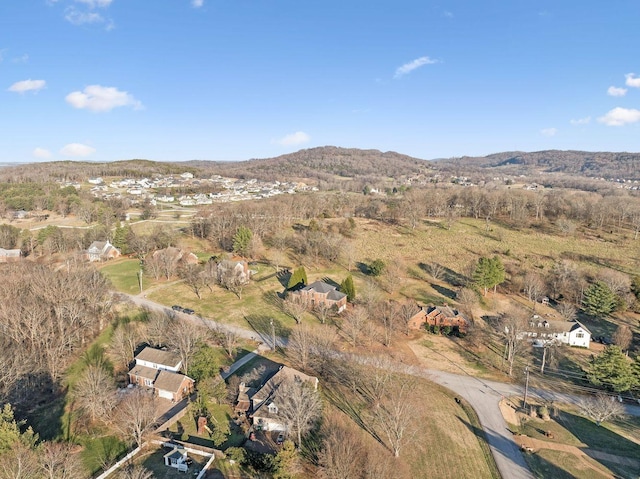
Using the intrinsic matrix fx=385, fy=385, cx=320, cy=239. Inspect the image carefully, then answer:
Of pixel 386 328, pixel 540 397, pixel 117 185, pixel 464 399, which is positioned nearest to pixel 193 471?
pixel 464 399

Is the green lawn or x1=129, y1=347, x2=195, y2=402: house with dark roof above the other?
the green lawn

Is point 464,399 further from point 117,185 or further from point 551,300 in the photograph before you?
point 117,185

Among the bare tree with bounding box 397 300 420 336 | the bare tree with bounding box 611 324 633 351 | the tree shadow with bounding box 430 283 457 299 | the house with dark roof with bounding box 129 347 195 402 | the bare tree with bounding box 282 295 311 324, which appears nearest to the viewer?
the house with dark roof with bounding box 129 347 195 402

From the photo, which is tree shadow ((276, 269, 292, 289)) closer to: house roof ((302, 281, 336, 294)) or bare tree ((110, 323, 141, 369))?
house roof ((302, 281, 336, 294))

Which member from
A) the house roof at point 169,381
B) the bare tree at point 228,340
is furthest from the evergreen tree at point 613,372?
the house roof at point 169,381

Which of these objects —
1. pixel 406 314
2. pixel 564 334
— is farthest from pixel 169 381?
pixel 564 334

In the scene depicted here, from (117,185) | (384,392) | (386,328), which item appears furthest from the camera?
(117,185)

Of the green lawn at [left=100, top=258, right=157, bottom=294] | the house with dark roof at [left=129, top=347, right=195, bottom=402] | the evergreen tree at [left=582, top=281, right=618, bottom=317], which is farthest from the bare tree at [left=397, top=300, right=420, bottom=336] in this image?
the green lawn at [left=100, top=258, right=157, bottom=294]
